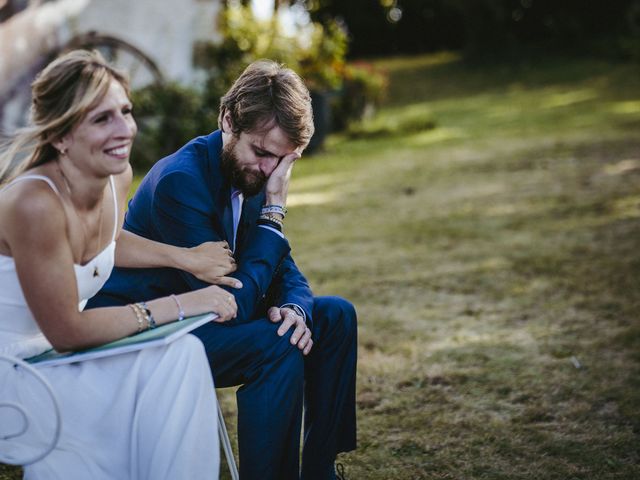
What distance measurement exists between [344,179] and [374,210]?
1623 mm

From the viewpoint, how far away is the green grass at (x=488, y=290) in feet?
10.2

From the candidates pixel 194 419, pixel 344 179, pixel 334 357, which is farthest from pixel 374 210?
pixel 194 419

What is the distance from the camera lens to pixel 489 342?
4.12 metres

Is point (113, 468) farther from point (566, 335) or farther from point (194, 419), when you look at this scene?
point (566, 335)

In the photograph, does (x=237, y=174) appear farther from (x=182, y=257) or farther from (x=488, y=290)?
(x=488, y=290)

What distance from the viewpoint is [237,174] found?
8.77 feet

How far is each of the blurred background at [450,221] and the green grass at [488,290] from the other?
0.04 feet

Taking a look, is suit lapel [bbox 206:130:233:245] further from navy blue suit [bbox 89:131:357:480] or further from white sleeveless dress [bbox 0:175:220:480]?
white sleeveless dress [bbox 0:175:220:480]

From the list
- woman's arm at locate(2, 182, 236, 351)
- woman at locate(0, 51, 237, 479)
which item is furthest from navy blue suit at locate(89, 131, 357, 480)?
woman's arm at locate(2, 182, 236, 351)

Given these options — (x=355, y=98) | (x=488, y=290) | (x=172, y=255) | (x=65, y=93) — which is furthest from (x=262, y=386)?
(x=355, y=98)

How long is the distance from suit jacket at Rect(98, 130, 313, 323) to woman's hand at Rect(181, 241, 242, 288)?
0.10 feet

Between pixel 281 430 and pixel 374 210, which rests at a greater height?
pixel 281 430

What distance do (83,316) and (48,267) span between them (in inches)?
6.5

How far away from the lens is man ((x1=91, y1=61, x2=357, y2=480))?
245cm
